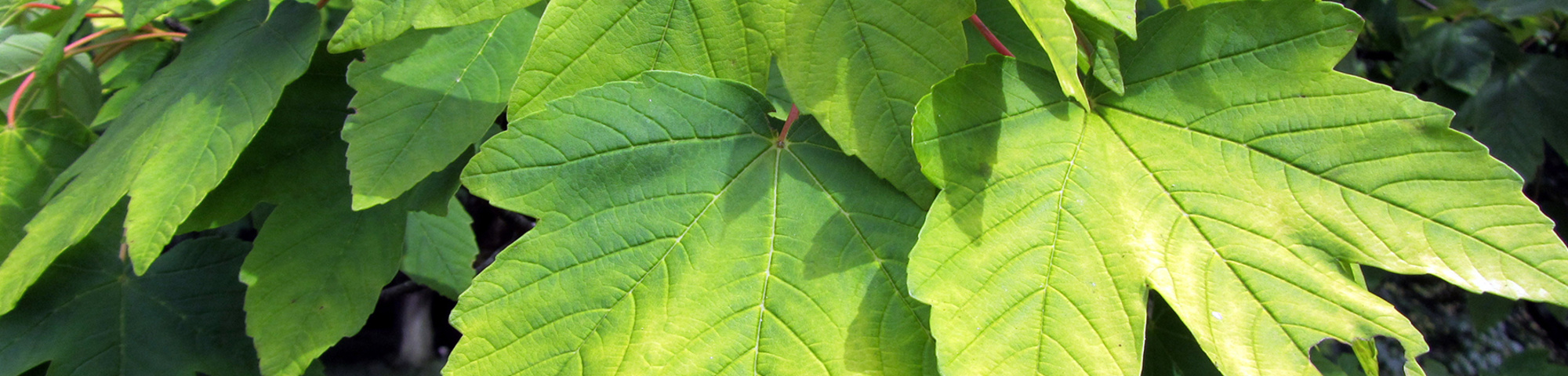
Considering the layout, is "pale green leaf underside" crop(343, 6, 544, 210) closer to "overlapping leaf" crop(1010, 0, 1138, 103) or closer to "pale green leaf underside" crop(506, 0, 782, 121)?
"pale green leaf underside" crop(506, 0, 782, 121)

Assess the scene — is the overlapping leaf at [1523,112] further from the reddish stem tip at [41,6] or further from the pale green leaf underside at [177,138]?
the reddish stem tip at [41,6]

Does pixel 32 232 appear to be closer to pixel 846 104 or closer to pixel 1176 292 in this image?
pixel 846 104

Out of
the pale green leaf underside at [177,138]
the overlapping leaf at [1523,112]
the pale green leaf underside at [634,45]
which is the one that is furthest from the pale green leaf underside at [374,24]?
the overlapping leaf at [1523,112]

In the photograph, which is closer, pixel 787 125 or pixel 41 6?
pixel 787 125

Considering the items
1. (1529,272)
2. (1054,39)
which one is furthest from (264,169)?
Answer: (1529,272)

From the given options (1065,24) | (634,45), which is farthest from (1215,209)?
(634,45)

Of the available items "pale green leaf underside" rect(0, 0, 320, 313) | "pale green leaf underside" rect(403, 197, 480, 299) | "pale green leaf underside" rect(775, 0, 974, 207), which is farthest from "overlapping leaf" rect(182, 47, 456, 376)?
"pale green leaf underside" rect(775, 0, 974, 207)

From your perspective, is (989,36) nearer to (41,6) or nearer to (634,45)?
(634,45)

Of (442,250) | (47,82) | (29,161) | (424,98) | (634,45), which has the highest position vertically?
(634,45)
